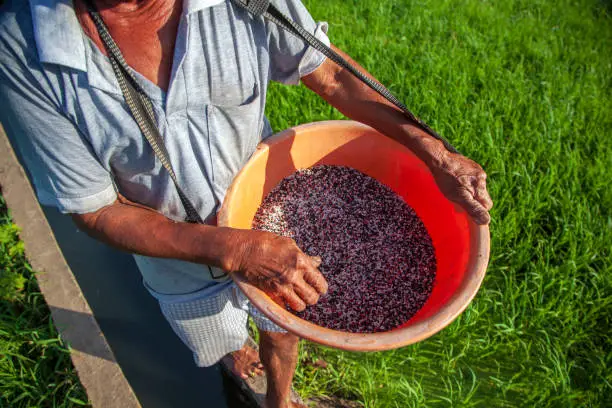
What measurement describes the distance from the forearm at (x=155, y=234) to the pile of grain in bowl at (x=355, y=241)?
46 cm

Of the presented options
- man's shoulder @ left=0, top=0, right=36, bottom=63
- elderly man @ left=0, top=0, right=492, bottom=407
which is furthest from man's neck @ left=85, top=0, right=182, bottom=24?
man's shoulder @ left=0, top=0, right=36, bottom=63

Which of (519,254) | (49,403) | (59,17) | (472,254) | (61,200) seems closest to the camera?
(59,17)

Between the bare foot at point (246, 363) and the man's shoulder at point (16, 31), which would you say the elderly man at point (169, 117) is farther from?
the bare foot at point (246, 363)

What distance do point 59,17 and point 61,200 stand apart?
1.49 feet

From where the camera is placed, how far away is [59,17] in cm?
103

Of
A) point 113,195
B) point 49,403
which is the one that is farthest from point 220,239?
point 49,403

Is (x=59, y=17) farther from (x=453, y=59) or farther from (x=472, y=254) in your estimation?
(x=453, y=59)

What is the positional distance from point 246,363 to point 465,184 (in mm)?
1315

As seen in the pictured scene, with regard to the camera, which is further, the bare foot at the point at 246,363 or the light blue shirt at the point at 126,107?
the bare foot at the point at 246,363

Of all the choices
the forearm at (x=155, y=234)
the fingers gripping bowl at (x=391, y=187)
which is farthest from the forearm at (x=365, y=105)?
the forearm at (x=155, y=234)

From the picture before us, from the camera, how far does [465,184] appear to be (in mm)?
1372

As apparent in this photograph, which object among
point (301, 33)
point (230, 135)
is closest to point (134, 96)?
point (230, 135)

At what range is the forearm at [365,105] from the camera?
4.81ft

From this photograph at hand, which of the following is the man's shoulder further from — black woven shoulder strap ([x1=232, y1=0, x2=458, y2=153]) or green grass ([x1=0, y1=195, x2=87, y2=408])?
green grass ([x1=0, y1=195, x2=87, y2=408])
